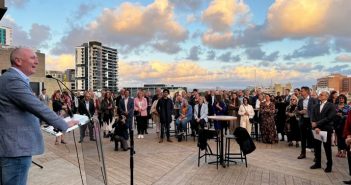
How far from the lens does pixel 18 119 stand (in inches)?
123

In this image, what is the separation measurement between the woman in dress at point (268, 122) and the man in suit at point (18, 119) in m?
9.59

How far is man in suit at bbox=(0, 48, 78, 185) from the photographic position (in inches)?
121

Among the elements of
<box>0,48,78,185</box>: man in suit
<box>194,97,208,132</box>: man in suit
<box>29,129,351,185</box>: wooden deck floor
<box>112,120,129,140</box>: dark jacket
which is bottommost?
<box>29,129,351,185</box>: wooden deck floor

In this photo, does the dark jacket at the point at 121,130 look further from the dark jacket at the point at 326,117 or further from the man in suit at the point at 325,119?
the dark jacket at the point at 326,117

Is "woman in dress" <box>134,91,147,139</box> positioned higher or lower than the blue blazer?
lower

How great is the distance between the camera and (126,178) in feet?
23.6

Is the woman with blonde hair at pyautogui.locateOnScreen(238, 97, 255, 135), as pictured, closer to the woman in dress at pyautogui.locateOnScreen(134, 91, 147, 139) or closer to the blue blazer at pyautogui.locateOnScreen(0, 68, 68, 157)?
the woman in dress at pyautogui.locateOnScreen(134, 91, 147, 139)

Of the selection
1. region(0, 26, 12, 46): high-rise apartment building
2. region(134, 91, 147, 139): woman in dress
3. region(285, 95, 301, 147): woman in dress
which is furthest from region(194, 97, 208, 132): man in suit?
region(0, 26, 12, 46): high-rise apartment building

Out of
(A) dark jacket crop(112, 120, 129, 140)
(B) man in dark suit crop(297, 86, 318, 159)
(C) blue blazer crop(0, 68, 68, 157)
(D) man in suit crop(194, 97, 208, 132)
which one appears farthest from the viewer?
(D) man in suit crop(194, 97, 208, 132)

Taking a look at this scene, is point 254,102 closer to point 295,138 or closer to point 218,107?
point 218,107

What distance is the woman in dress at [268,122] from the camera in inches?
468

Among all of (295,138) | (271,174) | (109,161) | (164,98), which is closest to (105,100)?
→ (164,98)

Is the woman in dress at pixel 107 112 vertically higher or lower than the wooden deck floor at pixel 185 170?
higher

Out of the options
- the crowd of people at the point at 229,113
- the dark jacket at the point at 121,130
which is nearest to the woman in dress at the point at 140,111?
the crowd of people at the point at 229,113
